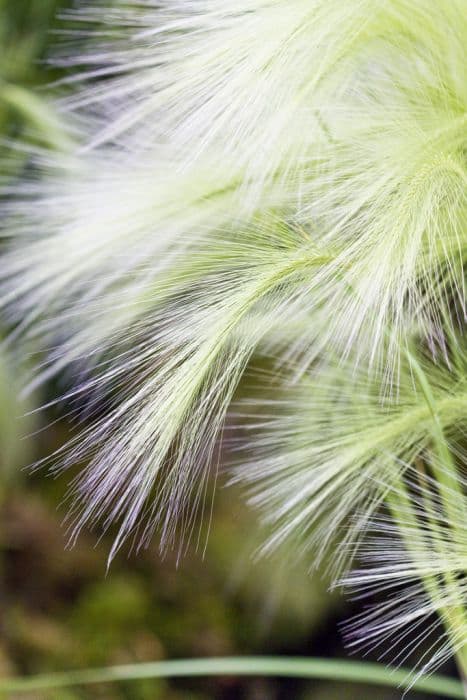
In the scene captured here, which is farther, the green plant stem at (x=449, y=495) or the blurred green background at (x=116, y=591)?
the blurred green background at (x=116, y=591)

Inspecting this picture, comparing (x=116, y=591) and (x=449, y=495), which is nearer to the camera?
Result: (x=449, y=495)

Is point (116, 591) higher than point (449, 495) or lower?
lower

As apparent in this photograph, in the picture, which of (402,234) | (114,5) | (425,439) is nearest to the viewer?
(402,234)

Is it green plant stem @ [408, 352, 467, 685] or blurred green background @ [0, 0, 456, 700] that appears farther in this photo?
blurred green background @ [0, 0, 456, 700]

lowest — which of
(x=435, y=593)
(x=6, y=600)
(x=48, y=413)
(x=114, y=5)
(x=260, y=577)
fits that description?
(x=260, y=577)

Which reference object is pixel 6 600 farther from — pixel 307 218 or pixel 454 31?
pixel 454 31

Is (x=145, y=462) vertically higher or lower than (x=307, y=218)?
lower

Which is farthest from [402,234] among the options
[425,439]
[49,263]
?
[49,263]

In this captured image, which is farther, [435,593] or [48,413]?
[48,413]
